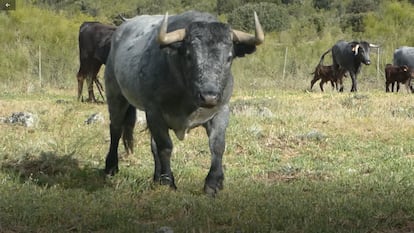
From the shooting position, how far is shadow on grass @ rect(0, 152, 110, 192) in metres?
6.59

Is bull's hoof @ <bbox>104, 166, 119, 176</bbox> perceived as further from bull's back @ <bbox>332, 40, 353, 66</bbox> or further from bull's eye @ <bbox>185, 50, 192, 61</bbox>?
bull's back @ <bbox>332, 40, 353, 66</bbox>

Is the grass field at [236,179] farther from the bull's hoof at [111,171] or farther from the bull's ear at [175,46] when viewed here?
the bull's ear at [175,46]

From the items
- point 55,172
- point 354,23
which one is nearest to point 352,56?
point 354,23

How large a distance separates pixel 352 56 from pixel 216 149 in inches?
681

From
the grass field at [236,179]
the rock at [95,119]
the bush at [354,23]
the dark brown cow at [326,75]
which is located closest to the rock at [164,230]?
the grass field at [236,179]

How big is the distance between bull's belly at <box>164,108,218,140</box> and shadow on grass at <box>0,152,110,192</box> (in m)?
0.97

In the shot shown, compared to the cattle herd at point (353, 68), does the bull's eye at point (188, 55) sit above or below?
above

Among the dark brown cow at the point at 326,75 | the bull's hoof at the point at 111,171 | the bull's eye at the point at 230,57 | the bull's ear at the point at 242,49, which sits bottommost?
the dark brown cow at the point at 326,75

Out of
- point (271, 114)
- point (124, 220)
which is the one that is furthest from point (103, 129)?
point (124, 220)

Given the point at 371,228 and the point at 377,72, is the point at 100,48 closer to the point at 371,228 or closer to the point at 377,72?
the point at 371,228

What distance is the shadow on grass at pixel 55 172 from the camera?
6586mm

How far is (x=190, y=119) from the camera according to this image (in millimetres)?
6125

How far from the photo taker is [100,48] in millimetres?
15820

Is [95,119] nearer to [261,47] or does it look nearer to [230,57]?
[230,57]
